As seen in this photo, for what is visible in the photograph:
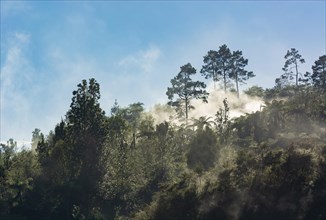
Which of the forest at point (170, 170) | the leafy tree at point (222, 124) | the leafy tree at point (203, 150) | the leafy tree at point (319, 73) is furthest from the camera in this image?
the leafy tree at point (319, 73)

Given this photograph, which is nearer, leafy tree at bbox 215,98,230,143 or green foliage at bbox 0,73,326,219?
green foliage at bbox 0,73,326,219

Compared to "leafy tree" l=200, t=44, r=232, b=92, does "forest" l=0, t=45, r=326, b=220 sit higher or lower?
lower

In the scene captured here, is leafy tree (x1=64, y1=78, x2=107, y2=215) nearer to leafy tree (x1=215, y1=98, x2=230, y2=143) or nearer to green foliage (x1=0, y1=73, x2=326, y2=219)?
green foliage (x1=0, y1=73, x2=326, y2=219)

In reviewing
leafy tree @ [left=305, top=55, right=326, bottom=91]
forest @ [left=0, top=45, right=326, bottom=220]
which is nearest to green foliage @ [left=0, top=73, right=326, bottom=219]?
forest @ [left=0, top=45, right=326, bottom=220]

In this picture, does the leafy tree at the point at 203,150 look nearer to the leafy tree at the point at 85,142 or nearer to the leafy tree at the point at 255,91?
the leafy tree at the point at 85,142

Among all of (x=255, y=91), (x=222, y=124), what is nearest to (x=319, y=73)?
(x=255, y=91)

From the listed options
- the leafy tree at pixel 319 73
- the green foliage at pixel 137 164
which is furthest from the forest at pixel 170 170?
the leafy tree at pixel 319 73

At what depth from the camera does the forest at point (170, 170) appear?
18.6 metres

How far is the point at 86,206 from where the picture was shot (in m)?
35.2

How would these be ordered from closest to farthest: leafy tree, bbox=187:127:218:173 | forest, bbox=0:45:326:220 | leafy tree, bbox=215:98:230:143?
forest, bbox=0:45:326:220 → leafy tree, bbox=187:127:218:173 → leafy tree, bbox=215:98:230:143

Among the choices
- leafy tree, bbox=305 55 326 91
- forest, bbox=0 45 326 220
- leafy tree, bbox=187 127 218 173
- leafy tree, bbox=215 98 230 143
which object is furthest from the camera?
leafy tree, bbox=305 55 326 91

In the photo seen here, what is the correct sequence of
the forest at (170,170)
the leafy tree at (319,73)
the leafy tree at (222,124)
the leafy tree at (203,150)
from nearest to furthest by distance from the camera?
the forest at (170,170) < the leafy tree at (203,150) < the leafy tree at (222,124) < the leafy tree at (319,73)

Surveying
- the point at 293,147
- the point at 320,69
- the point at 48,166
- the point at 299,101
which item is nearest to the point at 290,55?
the point at 320,69

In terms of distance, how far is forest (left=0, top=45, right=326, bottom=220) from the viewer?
18.6 m
